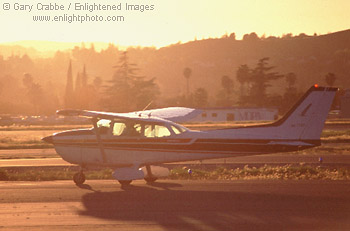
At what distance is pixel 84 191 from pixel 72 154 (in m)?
1.89

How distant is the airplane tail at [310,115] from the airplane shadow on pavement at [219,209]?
2.22 metres

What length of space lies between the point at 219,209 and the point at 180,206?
105 centimetres

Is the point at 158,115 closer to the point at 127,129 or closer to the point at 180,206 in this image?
the point at 127,129

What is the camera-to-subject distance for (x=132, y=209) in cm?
1250

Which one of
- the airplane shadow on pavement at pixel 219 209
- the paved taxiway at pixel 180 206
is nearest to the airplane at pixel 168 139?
the paved taxiway at pixel 180 206

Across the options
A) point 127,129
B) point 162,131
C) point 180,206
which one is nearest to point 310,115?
point 162,131

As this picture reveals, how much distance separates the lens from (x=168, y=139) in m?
16.3

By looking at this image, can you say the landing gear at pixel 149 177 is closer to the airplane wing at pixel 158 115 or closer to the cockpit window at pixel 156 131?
the cockpit window at pixel 156 131

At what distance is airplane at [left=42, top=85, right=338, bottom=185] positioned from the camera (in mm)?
15383

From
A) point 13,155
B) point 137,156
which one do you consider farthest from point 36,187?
point 13,155

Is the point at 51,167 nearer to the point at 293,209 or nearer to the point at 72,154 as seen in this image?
the point at 72,154

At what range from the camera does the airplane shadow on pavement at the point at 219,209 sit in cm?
1074

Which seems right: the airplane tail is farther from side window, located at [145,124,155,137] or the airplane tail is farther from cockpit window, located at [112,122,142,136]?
cockpit window, located at [112,122,142,136]

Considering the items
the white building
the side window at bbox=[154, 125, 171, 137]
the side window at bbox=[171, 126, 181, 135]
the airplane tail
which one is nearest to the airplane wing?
the side window at bbox=[154, 125, 171, 137]
